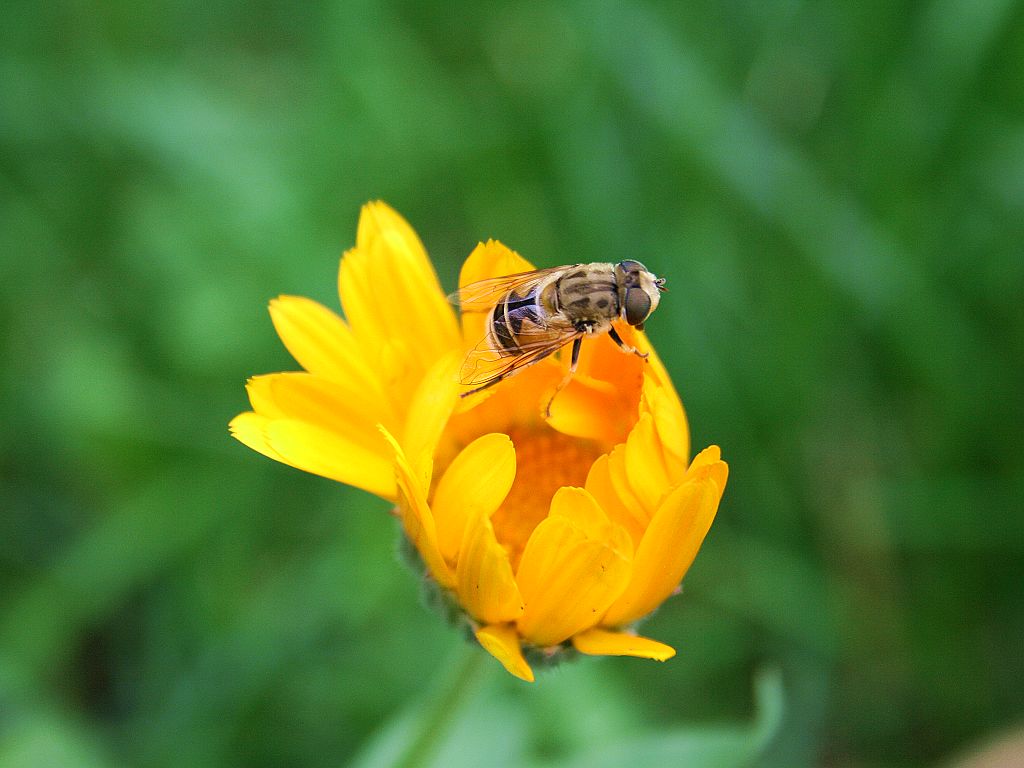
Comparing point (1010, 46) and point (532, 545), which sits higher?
point (1010, 46)

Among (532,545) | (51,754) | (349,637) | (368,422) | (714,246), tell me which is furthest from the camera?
(714,246)

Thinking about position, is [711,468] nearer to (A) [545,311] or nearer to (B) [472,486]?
(B) [472,486]

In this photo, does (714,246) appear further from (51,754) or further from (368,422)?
(51,754)

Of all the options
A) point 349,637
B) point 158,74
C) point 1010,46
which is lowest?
point 349,637

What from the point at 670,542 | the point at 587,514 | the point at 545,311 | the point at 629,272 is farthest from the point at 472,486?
the point at 629,272

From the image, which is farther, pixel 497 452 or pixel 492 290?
pixel 492 290

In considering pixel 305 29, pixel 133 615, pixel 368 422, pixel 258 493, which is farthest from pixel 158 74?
pixel 368 422

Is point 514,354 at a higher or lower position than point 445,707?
higher
